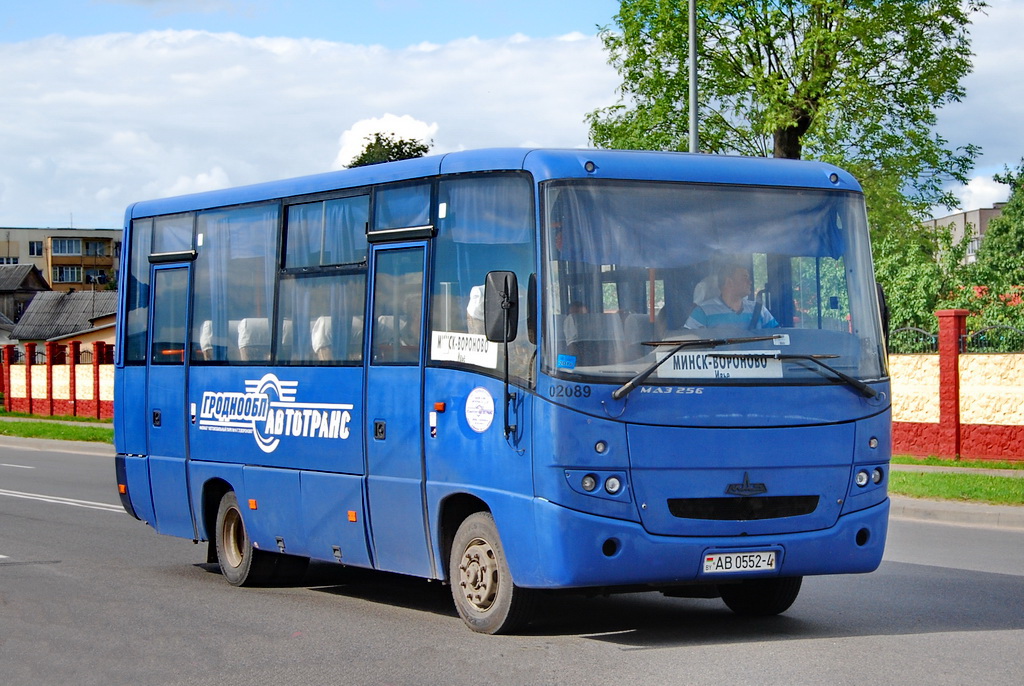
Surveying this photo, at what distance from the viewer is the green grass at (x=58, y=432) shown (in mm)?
38250

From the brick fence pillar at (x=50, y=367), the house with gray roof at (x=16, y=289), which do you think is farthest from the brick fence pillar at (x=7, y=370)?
the house with gray roof at (x=16, y=289)

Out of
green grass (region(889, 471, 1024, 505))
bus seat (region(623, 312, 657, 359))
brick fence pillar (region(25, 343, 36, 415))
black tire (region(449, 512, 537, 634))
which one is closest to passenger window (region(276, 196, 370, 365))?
black tire (region(449, 512, 537, 634))

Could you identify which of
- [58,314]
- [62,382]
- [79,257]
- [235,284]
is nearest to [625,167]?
[235,284]

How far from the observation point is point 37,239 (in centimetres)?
15925

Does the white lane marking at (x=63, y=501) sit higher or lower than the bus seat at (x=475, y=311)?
lower

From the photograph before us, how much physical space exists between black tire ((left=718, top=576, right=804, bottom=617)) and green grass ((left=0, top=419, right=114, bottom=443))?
93.2 ft

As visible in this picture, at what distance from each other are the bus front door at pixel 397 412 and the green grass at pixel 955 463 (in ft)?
53.0

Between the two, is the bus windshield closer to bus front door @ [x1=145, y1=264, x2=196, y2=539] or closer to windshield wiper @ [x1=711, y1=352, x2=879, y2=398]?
windshield wiper @ [x1=711, y1=352, x2=879, y2=398]

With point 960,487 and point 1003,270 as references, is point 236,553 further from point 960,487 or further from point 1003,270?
point 1003,270

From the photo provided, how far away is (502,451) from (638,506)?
0.87 metres

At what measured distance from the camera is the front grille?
8.48m

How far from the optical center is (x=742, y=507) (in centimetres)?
857

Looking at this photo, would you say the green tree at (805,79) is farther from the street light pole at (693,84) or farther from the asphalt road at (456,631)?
the asphalt road at (456,631)

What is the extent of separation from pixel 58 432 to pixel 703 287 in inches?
1373
